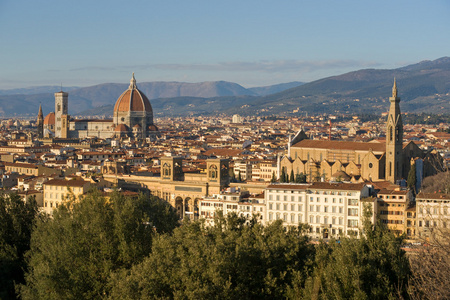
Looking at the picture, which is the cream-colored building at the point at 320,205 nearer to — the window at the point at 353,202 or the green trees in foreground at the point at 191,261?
the window at the point at 353,202

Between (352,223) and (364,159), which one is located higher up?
(364,159)

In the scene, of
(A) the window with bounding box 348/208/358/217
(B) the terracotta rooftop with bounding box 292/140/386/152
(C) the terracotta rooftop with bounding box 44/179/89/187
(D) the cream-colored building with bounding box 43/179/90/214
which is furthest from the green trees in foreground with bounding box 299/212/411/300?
(B) the terracotta rooftop with bounding box 292/140/386/152

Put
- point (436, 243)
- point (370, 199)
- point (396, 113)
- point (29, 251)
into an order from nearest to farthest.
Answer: point (436, 243) → point (29, 251) → point (370, 199) → point (396, 113)

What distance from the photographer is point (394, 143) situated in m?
54.3

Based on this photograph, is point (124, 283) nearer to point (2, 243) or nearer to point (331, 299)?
point (331, 299)

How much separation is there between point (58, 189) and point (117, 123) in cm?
7655

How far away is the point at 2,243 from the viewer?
2834 centimetres

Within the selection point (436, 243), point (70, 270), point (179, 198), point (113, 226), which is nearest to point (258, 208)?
point (179, 198)

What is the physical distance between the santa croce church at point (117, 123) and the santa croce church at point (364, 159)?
188 ft

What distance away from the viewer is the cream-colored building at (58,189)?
138 feet

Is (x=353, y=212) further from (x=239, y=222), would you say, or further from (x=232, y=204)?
(x=239, y=222)

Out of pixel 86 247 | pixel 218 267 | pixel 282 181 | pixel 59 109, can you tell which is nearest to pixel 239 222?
pixel 86 247

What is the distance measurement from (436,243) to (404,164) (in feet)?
130

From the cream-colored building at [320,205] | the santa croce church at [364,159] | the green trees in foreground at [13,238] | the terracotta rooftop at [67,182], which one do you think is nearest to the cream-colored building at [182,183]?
the terracotta rooftop at [67,182]
